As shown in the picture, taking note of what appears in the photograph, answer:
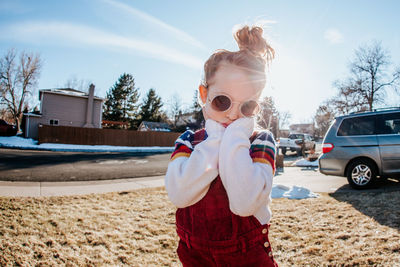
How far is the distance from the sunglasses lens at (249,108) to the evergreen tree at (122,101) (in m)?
46.5

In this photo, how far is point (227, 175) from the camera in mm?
903

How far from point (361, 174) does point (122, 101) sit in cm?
4555

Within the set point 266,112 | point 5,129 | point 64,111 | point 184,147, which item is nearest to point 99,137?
point 64,111

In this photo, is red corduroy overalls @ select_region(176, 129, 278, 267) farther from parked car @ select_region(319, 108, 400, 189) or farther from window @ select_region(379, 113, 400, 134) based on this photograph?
window @ select_region(379, 113, 400, 134)

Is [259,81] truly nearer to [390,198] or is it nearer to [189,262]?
[189,262]

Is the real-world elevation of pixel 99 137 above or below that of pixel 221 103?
below

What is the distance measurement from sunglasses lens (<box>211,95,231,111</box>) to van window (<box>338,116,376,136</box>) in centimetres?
567

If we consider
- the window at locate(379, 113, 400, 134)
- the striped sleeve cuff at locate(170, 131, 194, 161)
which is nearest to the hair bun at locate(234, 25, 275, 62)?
the striped sleeve cuff at locate(170, 131, 194, 161)

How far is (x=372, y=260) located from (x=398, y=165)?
412 cm

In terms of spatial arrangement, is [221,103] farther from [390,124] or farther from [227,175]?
[390,124]

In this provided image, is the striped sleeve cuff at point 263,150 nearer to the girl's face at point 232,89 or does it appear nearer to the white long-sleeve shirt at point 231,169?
the white long-sleeve shirt at point 231,169

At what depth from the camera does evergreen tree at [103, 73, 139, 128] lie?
44938 mm

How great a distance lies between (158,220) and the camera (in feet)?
10.0

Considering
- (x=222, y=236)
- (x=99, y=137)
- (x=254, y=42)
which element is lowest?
(x=99, y=137)
